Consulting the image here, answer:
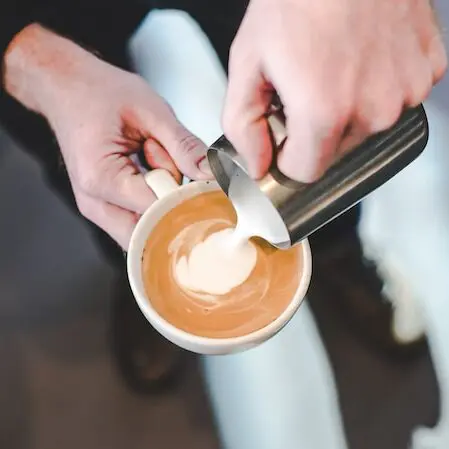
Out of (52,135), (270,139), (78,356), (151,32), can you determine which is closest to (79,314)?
(78,356)

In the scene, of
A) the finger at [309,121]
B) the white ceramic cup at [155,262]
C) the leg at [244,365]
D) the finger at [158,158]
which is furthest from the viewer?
the leg at [244,365]

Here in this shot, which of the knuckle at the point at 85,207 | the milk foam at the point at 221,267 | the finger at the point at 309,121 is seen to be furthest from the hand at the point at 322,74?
the knuckle at the point at 85,207

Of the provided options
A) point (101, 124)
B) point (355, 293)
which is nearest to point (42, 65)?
point (101, 124)

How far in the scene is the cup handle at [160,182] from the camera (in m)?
0.65

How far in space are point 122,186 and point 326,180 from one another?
221 mm

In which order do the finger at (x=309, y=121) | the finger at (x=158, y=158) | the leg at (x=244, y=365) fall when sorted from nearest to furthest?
1. the finger at (x=309, y=121)
2. the finger at (x=158, y=158)
3. the leg at (x=244, y=365)

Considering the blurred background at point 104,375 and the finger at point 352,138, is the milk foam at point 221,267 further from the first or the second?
the blurred background at point 104,375

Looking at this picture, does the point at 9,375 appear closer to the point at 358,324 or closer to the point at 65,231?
the point at 65,231

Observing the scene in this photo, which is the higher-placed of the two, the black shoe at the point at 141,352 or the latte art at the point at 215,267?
Result: the latte art at the point at 215,267

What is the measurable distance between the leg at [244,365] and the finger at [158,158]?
0.22m

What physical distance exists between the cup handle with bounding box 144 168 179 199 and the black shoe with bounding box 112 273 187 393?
310 mm

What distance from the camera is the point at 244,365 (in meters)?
0.91

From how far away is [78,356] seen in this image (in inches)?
37.5

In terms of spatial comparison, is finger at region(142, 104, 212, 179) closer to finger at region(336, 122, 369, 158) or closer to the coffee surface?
the coffee surface
